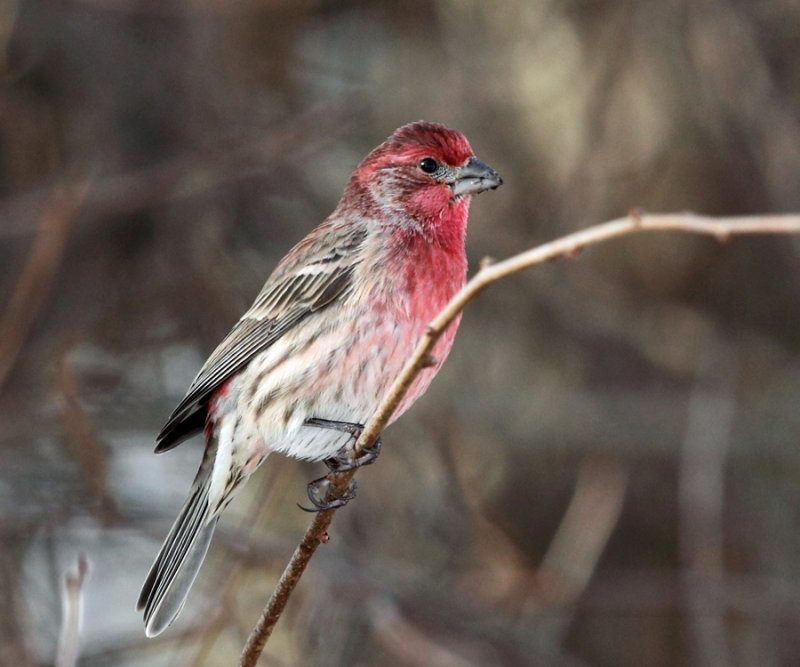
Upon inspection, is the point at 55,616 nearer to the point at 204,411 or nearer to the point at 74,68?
the point at 204,411

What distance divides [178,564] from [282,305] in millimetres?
1160

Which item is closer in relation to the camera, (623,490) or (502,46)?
(623,490)

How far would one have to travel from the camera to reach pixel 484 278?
2.30 m

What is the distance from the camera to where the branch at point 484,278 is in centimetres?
198

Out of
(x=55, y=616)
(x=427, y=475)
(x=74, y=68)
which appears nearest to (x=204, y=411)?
(x=55, y=616)

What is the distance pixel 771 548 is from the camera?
7.98 metres

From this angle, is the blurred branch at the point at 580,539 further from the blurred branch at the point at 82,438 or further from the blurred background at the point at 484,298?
the blurred branch at the point at 82,438

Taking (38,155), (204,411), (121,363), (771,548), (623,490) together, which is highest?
(38,155)

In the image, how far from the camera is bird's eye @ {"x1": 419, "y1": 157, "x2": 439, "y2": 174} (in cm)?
491

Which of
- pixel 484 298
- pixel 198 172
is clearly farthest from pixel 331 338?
pixel 484 298

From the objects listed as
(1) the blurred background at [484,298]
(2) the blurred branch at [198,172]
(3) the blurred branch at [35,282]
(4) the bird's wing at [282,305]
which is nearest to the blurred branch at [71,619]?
(4) the bird's wing at [282,305]

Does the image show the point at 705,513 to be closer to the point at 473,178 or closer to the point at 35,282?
the point at 473,178

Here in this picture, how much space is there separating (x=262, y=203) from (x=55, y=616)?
3.07 m

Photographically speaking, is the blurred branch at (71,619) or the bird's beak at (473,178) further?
the bird's beak at (473,178)
